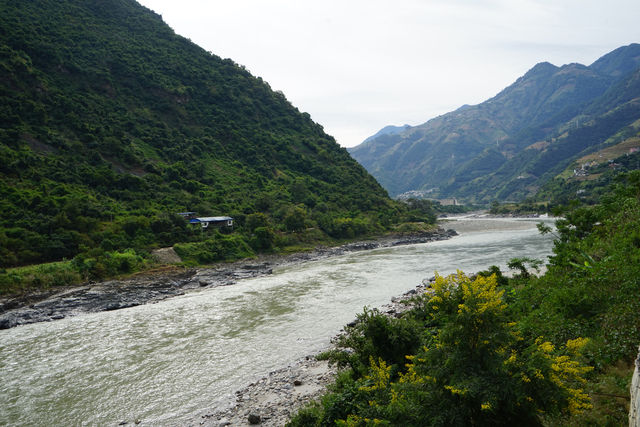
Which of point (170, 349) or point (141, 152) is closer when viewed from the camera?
point (170, 349)

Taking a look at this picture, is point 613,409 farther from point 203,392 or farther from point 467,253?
point 467,253

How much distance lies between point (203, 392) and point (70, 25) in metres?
130

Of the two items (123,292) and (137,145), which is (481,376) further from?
(137,145)

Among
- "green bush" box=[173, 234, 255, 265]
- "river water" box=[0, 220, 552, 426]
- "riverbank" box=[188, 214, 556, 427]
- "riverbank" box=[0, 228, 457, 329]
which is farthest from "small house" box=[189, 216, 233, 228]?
"riverbank" box=[188, 214, 556, 427]

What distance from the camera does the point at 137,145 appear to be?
82812 mm

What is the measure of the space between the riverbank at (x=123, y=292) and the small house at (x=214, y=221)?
11.8m

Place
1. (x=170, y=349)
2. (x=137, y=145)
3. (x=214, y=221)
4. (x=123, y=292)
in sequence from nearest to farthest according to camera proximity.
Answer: (x=170, y=349) < (x=123, y=292) < (x=214, y=221) < (x=137, y=145)

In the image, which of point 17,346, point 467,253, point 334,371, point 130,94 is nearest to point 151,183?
point 130,94

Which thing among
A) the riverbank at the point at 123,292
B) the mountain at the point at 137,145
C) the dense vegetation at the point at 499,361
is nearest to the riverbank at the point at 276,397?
the dense vegetation at the point at 499,361

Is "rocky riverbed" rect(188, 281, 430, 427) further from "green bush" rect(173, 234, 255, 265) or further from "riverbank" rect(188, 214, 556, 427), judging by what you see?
"green bush" rect(173, 234, 255, 265)

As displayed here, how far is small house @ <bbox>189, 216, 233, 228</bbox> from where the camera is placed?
59.1 m

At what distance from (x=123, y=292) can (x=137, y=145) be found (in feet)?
192

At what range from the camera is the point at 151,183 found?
228 feet

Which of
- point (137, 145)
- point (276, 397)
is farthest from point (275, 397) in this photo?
point (137, 145)
